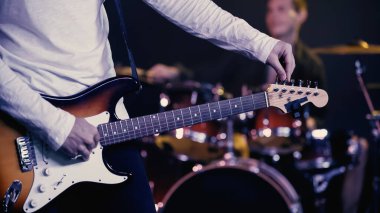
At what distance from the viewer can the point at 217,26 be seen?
184 centimetres

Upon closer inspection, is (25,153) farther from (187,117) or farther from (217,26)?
(217,26)

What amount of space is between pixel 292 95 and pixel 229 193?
122 cm

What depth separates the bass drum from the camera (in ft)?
9.51

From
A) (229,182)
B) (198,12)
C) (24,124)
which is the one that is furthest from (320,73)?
(24,124)

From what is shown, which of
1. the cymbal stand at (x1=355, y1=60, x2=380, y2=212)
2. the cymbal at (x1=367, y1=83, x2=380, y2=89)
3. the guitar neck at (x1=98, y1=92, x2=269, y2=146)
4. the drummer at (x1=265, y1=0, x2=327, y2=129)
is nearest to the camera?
the guitar neck at (x1=98, y1=92, x2=269, y2=146)

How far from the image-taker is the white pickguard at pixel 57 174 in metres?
1.59

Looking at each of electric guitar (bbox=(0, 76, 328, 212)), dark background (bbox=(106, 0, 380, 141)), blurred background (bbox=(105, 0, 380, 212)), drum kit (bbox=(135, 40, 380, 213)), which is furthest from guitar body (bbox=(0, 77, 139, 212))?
dark background (bbox=(106, 0, 380, 141))

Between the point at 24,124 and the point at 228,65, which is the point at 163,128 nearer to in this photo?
the point at 24,124

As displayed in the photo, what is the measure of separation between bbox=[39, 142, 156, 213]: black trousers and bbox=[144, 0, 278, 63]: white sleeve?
0.52m

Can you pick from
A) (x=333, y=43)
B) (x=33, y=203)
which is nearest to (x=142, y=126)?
(x=33, y=203)

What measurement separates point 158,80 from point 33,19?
6.81ft

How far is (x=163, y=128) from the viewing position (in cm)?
180

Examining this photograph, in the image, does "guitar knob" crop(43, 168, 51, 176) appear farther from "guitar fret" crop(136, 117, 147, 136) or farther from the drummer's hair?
the drummer's hair

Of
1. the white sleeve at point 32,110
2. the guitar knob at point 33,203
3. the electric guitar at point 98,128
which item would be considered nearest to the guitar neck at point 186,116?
the electric guitar at point 98,128
